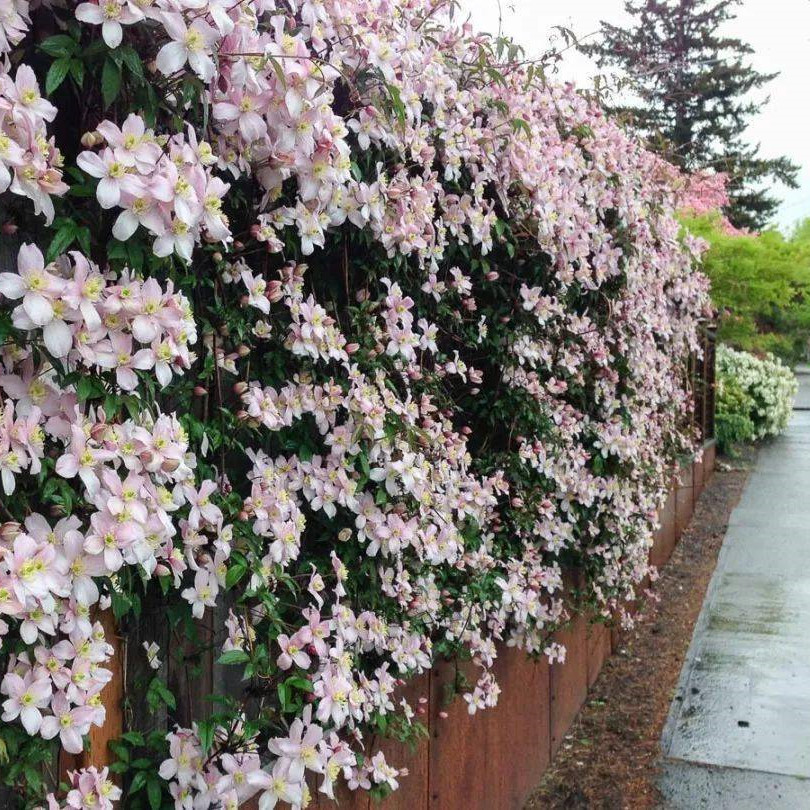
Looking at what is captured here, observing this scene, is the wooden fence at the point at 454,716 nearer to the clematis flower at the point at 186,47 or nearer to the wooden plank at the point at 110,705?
the wooden plank at the point at 110,705

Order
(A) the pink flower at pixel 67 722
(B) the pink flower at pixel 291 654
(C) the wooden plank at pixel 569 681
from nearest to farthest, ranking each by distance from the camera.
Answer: (A) the pink flower at pixel 67 722 → (B) the pink flower at pixel 291 654 → (C) the wooden plank at pixel 569 681

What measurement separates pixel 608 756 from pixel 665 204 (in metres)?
2.91

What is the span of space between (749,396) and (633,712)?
8.20 metres

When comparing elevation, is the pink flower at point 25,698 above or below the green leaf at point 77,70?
below

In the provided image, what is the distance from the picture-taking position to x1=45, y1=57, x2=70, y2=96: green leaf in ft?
4.11

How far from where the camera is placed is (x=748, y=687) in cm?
491

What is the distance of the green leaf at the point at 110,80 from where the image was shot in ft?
4.27

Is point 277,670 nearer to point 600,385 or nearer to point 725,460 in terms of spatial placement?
point 600,385

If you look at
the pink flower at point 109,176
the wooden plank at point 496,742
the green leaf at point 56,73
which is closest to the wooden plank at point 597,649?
the wooden plank at point 496,742

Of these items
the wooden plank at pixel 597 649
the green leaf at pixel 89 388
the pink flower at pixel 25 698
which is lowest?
the wooden plank at pixel 597 649

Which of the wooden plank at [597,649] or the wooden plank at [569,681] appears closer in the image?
the wooden plank at [569,681]

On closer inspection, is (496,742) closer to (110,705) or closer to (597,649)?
(597,649)

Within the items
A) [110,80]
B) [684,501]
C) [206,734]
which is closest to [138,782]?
A: [206,734]

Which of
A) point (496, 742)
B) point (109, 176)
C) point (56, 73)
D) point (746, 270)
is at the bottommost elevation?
point (496, 742)
